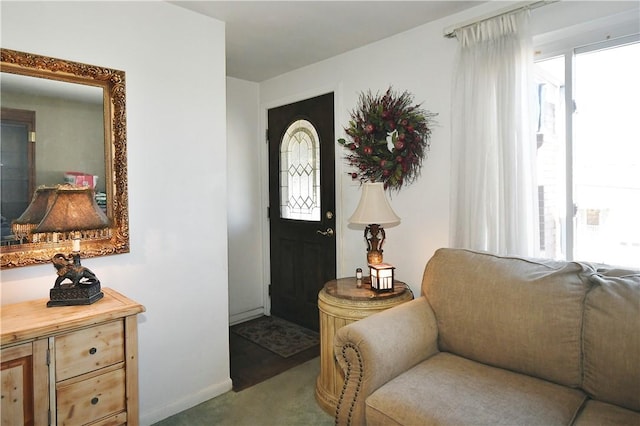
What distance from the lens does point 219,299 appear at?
2.55 metres

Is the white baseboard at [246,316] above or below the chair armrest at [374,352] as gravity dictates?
below

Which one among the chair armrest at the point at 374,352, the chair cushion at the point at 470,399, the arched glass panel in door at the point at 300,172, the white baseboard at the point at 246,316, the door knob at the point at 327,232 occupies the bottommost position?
the white baseboard at the point at 246,316

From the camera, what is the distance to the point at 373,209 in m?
2.39

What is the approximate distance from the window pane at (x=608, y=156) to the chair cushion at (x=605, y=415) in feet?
2.85

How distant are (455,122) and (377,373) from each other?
1.58 meters

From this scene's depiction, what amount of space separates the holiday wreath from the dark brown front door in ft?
1.51

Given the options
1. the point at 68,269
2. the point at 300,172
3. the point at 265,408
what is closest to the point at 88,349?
the point at 68,269

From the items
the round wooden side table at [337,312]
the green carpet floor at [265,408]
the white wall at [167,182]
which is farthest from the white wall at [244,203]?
the round wooden side table at [337,312]

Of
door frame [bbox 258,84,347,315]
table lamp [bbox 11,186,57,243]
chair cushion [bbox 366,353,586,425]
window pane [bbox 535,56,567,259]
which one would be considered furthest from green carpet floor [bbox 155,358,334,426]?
window pane [bbox 535,56,567,259]

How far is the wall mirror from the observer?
5.77ft

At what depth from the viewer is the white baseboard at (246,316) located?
377 centimetres

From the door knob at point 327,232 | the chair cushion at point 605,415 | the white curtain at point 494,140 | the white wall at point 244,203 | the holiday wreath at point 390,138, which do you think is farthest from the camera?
the white wall at point 244,203

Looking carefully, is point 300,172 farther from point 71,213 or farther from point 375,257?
point 71,213

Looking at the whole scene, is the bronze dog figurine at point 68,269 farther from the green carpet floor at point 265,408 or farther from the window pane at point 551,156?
the window pane at point 551,156
